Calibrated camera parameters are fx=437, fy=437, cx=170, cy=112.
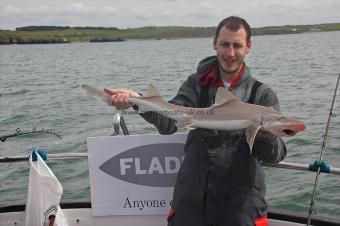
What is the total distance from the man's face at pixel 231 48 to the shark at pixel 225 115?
0.38 m

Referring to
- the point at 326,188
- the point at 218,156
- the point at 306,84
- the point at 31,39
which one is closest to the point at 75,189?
the point at 326,188

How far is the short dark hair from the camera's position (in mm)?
3654

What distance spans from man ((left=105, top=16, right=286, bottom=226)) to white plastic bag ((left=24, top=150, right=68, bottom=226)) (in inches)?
50.0

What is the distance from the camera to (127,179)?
15.2 feet

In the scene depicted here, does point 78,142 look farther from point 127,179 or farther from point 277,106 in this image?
point 277,106

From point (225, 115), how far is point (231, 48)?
597 millimetres

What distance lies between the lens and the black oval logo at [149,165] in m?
4.48

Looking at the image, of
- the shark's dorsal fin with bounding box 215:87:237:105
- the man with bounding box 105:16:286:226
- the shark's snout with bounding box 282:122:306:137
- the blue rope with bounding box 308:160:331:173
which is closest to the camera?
the shark's snout with bounding box 282:122:306:137

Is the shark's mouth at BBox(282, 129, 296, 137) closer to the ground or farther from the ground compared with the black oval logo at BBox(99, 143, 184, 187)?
farther from the ground

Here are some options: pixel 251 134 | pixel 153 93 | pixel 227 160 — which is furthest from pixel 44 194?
pixel 251 134

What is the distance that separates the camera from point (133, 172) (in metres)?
4.60

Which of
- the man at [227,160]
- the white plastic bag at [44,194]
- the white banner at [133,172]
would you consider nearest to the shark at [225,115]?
the man at [227,160]

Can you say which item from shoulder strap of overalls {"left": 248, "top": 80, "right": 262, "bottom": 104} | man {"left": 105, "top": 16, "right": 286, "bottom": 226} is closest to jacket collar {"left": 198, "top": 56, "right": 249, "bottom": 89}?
man {"left": 105, "top": 16, "right": 286, "bottom": 226}

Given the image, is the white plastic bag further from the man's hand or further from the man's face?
the man's face
